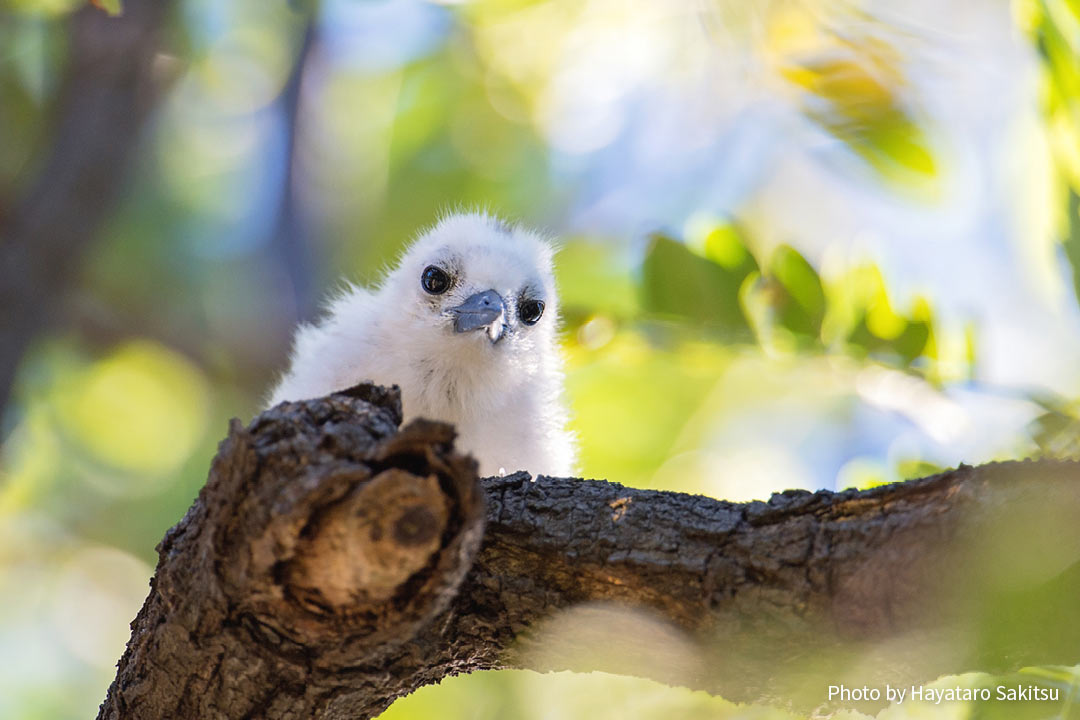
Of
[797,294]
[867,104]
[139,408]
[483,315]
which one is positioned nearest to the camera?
[797,294]

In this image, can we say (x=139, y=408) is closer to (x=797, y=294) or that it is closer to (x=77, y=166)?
(x=77, y=166)

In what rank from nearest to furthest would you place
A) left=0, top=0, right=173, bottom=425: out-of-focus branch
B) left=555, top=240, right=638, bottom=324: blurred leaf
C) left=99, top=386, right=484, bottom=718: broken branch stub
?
left=99, top=386, right=484, bottom=718: broken branch stub < left=0, top=0, right=173, bottom=425: out-of-focus branch < left=555, top=240, right=638, bottom=324: blurred leaf

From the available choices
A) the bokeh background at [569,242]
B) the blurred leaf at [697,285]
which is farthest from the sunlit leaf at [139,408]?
the blurred leaf at [697,285]

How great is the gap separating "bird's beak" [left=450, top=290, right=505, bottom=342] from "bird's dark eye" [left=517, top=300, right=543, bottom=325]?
21 cm

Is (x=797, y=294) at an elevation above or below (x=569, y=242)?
below

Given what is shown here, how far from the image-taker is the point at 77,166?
15.6ft

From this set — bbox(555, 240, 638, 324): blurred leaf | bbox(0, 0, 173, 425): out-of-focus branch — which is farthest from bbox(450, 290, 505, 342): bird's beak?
bbox(0, 0, 173, 425): out-of-focus branch

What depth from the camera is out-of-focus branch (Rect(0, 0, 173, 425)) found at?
4.36 m

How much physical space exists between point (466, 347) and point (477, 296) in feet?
0.65

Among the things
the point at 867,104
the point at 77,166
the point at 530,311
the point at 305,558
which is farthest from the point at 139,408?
the point at 305,558

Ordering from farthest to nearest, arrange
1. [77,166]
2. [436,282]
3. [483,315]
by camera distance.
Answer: [77,166] < [436,282] < [483,315]

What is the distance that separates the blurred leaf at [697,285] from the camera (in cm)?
292

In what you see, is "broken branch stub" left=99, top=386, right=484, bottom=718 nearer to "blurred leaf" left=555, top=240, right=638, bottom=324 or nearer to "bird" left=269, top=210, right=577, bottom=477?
"bird" left=269, top=210, right=577, bottom=477

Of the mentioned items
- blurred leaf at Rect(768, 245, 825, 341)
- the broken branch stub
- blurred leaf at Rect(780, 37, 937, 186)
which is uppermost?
blurred leaf at Rect(780, 37, 937, 186)
